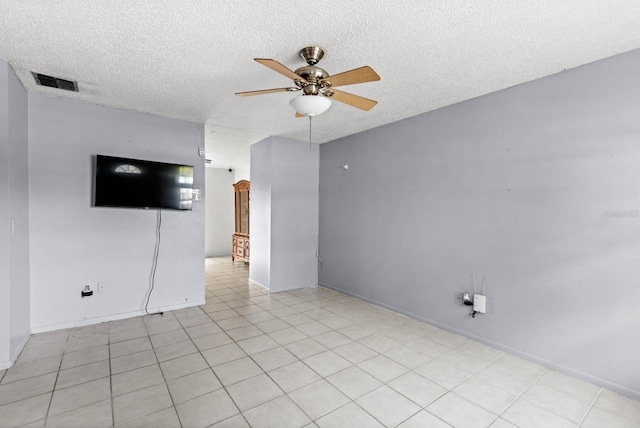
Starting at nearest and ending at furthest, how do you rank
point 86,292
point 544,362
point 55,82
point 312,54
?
1. point 312,54
2. point 544,362
3. point 55,82
4. point 86,292

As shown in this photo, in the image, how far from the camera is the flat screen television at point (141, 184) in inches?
129

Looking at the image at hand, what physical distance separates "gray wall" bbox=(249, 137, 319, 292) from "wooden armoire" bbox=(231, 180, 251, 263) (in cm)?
155

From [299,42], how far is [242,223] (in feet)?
18.0

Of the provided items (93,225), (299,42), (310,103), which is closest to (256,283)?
(93,225)

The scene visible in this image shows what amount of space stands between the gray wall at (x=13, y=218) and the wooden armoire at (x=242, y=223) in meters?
4.02

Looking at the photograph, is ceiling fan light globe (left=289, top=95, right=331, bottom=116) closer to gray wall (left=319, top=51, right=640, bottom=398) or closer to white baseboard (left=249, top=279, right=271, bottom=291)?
gray wall (left=319, top=51, right=640, bottom=398)

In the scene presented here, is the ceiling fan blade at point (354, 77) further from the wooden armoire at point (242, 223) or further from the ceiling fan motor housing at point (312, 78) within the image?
the wooden armoire at point (242, 223)

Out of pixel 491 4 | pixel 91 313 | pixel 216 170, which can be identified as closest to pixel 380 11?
pixel 491 4

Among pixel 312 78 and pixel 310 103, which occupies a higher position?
pixel 312 78

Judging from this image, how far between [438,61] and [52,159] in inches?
156

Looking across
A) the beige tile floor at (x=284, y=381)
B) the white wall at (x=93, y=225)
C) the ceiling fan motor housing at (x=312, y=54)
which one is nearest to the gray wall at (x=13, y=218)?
the white wall at (x=93, y=225)

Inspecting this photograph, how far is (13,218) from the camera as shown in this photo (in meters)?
2.59

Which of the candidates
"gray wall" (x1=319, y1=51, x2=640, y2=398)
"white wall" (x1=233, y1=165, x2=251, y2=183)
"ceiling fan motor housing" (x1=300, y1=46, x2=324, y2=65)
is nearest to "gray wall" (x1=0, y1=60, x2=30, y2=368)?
"ceiling fan motor housing" (x1=300, y1=46, x2=324, y2=65)

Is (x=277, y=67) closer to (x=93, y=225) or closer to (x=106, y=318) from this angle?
(x=93, y=225)
